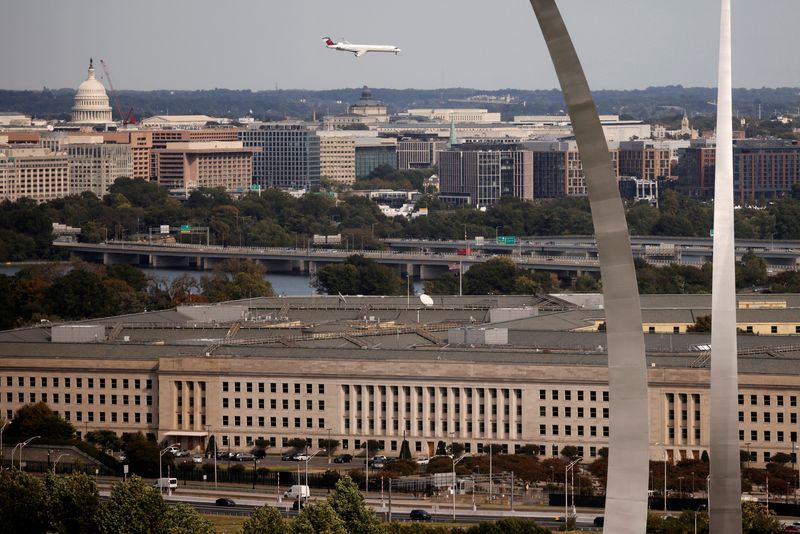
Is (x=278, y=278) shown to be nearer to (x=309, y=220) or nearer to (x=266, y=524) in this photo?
(x=309, y=220)

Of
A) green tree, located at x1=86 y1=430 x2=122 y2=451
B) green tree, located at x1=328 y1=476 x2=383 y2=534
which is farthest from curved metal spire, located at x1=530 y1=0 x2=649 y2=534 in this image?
green tree, located at x1=86 y1=430 x2=122 y2=451

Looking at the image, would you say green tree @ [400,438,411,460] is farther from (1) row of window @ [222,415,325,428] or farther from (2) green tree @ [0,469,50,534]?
(2) green tree @ [0,469,50,534]

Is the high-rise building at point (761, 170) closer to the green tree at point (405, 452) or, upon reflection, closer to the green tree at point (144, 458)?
the green tree at point (405, 452)

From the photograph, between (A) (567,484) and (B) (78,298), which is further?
(B) (78,298)

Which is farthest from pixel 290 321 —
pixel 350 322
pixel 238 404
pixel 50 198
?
pixel 50 198

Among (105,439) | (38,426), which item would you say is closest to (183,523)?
(105,439)

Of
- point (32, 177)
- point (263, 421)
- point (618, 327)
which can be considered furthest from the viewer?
point (32, 177)
